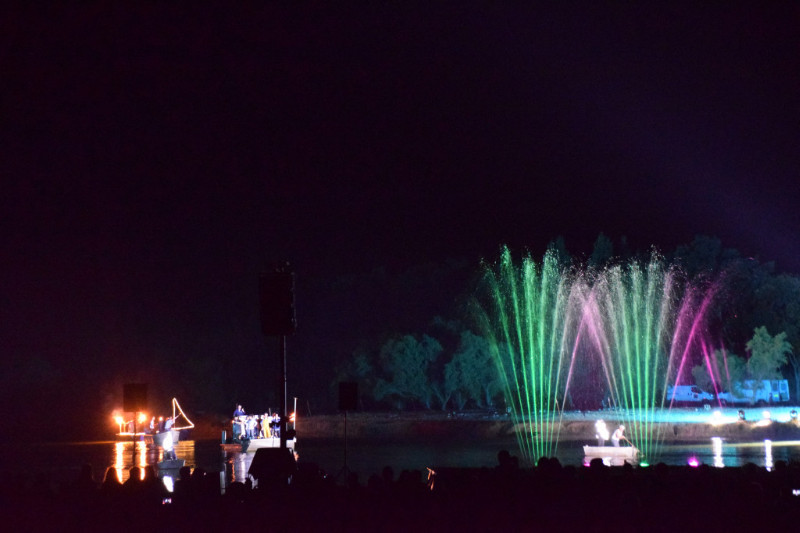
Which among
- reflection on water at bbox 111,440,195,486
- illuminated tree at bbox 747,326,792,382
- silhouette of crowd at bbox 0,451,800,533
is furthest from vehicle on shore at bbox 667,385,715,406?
silhouette of crowd at bbox 0,451,800,533

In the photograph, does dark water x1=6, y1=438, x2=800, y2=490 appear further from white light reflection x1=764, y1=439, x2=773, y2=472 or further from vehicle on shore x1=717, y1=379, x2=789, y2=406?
vehicle on shore x1=717, y1=379, x2=789, y2=406

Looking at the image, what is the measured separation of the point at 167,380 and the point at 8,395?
41.1 ft

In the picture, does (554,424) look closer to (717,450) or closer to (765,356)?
(717,450)

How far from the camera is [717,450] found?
27.1 meters

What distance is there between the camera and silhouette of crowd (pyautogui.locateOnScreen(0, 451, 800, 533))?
743cm

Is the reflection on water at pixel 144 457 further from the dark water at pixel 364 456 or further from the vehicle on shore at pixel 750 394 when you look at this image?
the vehicle on shore at pixel 750 394

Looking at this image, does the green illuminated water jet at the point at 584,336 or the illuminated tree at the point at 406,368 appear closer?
the green illuminated water jet at the point at 584,336

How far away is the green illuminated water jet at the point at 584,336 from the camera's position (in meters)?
44.6

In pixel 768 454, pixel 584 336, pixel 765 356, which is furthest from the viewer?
pixel 765 356

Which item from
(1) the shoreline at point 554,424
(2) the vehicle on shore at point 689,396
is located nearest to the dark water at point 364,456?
(1) the shoreline at point 554,424

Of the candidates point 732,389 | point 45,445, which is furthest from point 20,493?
point 732,389

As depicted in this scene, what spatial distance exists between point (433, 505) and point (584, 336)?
44.1 m

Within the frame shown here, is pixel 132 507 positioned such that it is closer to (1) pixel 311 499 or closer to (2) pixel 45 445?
(1) pixel 311 499

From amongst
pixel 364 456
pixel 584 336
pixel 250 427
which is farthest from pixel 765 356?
pixel 250 427
